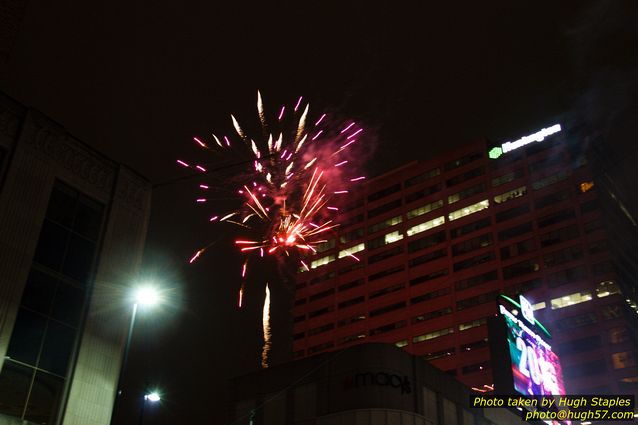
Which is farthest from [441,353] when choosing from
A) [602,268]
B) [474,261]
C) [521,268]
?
[602,268]

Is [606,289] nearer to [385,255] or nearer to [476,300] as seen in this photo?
[476,300]

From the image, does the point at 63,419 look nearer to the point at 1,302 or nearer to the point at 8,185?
the point at 1,302

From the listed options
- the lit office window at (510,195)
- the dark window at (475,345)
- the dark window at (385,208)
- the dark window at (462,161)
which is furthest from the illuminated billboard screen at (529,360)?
the dark window at (385,208)

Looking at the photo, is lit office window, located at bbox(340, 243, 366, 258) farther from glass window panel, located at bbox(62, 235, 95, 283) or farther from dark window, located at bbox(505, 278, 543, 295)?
glass window panel, located at bbox(62, 235, 95, 283)

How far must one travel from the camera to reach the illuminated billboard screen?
4181cm

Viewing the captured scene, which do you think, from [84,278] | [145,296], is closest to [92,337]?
[84,278]

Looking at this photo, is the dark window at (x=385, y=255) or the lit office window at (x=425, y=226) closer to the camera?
the lit office window at (x=425, y=226)

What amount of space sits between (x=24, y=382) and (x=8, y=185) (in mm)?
8303

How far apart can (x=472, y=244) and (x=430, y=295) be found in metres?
13.4

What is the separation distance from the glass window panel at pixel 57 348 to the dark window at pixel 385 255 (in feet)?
396

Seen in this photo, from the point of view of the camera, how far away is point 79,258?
30.9 meters

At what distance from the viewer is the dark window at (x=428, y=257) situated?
138450mm

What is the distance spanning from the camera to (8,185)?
1121 inches

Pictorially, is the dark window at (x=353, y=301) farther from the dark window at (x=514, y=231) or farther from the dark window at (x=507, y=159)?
the dark window at (x=507, y=159)
